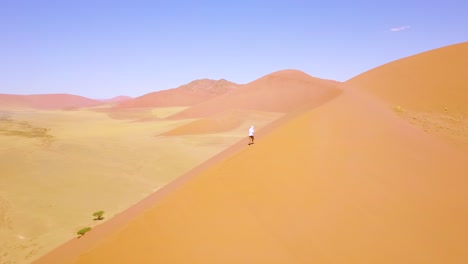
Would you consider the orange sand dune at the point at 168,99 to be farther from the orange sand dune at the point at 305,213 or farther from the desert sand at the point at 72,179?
the orange sand dune at the point at 305,213

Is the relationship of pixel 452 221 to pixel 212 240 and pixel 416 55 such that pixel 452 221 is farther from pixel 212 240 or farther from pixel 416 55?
pixel 416 55

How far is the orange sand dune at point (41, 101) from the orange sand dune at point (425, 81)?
489 ft

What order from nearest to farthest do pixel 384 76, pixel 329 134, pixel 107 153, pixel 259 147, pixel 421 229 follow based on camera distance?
pixel 421 229
pixel 259 147
pixel 329 134
pixel 107 153
pixel 384 76

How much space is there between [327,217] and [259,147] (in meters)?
3.08

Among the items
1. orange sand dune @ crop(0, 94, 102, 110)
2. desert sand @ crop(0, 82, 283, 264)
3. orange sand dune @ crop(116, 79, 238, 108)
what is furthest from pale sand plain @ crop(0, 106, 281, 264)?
orange sand dune @ crop(0, 94, 102, 110)

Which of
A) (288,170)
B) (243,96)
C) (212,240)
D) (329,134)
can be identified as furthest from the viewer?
(243,96)

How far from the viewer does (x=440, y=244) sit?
197 inches

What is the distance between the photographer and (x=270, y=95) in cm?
4744

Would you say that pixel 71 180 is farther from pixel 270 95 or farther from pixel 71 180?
pixel 270 95

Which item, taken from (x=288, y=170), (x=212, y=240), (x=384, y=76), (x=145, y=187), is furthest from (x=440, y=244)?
(x=384, y=76)

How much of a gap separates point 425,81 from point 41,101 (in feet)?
605

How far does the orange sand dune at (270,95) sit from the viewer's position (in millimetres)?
42062

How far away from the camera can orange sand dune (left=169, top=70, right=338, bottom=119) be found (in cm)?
4206

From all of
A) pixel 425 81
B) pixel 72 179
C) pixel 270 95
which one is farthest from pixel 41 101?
pixel 425 81
